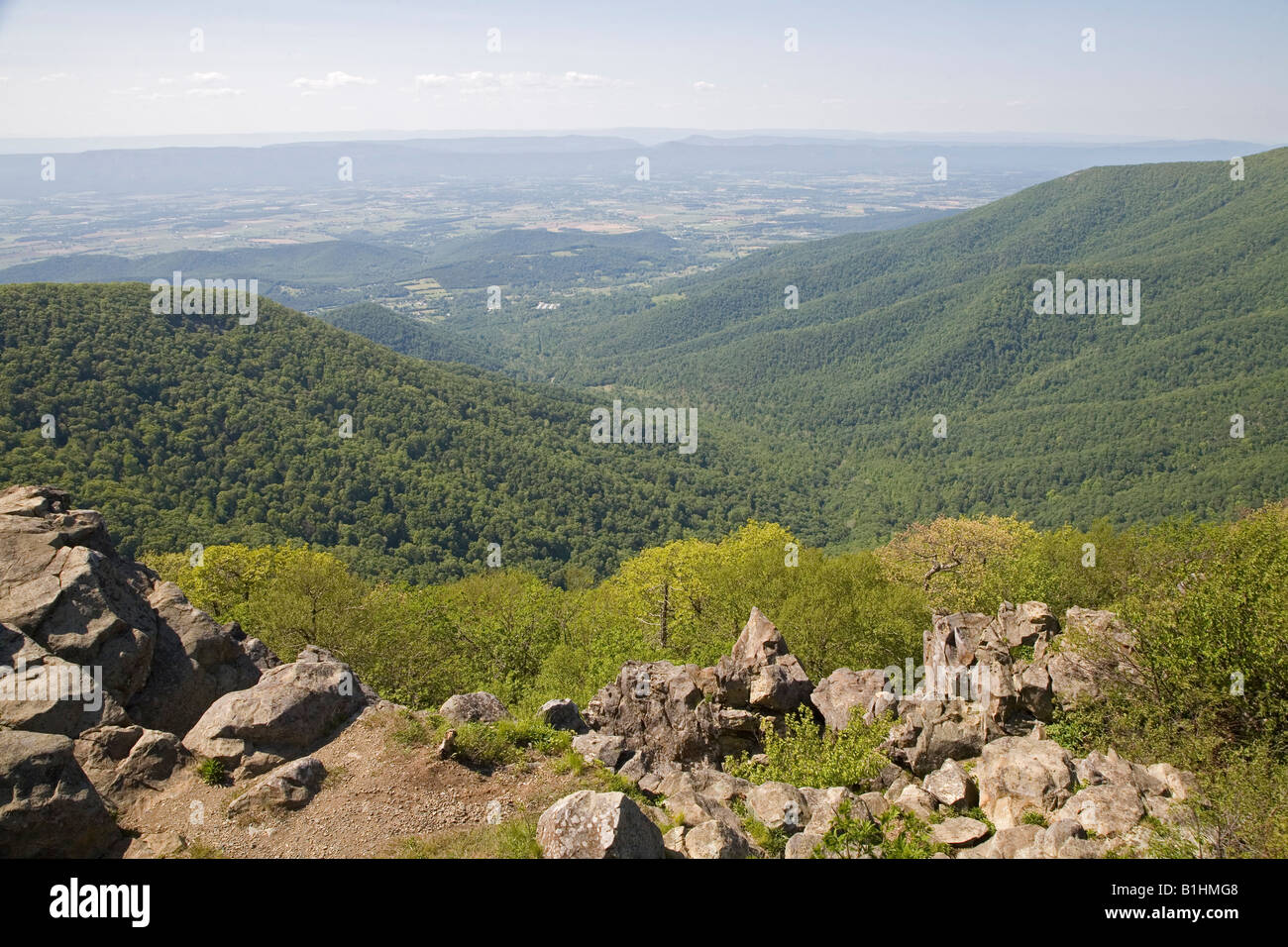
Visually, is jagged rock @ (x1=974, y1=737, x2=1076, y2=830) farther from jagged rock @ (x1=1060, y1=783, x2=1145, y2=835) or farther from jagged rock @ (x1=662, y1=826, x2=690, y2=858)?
jagged rock @ (x1=662, y1=826, x2=690, y2=858)

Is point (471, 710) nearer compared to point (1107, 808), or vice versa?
point (1107, 808)

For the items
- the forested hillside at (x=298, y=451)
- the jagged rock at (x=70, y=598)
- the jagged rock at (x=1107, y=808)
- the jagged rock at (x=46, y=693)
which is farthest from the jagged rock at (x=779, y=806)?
the forested hillside at (x=298, y=451)

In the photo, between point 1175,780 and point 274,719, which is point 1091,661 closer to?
point 1175,780

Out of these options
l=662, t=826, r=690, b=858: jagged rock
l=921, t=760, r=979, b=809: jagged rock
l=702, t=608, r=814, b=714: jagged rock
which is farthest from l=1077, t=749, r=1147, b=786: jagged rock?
l=662, t=826, r=690, b=858: jagged rock

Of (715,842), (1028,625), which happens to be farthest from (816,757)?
(1028,625)

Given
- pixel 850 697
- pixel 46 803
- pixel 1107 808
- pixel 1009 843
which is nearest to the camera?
pixel 46 803

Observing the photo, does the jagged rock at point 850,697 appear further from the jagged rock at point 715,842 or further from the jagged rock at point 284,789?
the jagged rock at point 284,789

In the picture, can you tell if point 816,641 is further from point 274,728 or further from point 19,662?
point 19,662

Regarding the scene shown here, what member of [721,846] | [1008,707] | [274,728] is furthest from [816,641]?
[274,728]
